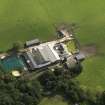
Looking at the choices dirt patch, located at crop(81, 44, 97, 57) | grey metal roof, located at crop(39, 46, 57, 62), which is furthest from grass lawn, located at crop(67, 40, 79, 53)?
grey metal roof, located at crop(39, 46, 57, 62)

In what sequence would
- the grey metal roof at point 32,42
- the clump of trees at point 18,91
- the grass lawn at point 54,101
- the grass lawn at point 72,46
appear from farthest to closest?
the grass lawn at point 72,46 < the grey metal roof at point 32,42 < the grass lawn at point 54,101 < the clump of trees at point 18,91

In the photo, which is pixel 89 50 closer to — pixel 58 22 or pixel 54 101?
pixel 58 22

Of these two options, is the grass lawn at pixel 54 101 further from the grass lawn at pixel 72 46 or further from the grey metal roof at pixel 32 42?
the grey metal roof at pixel 32 42

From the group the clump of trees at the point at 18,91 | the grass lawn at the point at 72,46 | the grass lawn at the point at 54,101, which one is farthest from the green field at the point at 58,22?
the clump of trees at the point at 18,91

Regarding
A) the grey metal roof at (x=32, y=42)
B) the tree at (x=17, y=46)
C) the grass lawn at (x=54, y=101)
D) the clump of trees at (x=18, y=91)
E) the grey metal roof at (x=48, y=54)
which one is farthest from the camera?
the grey metal roof at (x=32, y=42)

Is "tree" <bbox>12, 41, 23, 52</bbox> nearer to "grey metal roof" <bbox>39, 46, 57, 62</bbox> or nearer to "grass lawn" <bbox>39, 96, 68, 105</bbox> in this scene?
"grey metal roof" <bbox>39, 46, 57, 62</bbox>

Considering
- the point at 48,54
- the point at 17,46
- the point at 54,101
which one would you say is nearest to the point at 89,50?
the point at 48,54
